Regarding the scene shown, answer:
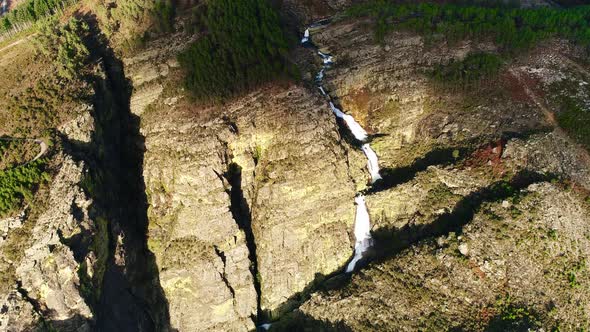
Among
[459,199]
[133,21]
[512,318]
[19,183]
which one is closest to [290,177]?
[459,199]

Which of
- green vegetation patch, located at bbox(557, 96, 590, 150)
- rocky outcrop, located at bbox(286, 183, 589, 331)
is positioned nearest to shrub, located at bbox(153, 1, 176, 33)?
rocky outcrop, located at bbox(286, 183, 589, 331)

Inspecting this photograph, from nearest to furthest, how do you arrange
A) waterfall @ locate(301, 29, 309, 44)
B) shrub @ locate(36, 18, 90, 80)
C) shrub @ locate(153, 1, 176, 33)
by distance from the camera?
shrub @ locate(36, 18, 90, 80) < shrub @ locate(153, 1, 176, 33) < waterfall @ locate(301, 29, 309, 44)

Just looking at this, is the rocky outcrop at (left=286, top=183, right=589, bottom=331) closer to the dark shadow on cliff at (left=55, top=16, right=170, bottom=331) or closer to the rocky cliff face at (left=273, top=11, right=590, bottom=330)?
the rocky cliff face at (left=273, top=11, right=590, bottom=330)

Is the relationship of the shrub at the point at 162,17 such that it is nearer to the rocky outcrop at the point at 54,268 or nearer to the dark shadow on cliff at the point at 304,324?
the rocky outcrop at the point at 54,268

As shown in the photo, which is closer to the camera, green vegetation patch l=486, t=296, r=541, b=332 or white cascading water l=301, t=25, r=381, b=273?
green vegetation patch l=486, t=296, r=541, b=332

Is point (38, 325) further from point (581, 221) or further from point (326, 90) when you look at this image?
point (581, 221)

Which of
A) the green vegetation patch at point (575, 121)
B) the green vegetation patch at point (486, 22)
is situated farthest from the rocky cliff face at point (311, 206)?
the green vegetation patch at point (486, 22)

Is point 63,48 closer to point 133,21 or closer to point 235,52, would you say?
point 133,21

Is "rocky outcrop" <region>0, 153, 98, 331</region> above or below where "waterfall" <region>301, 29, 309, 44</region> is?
below
